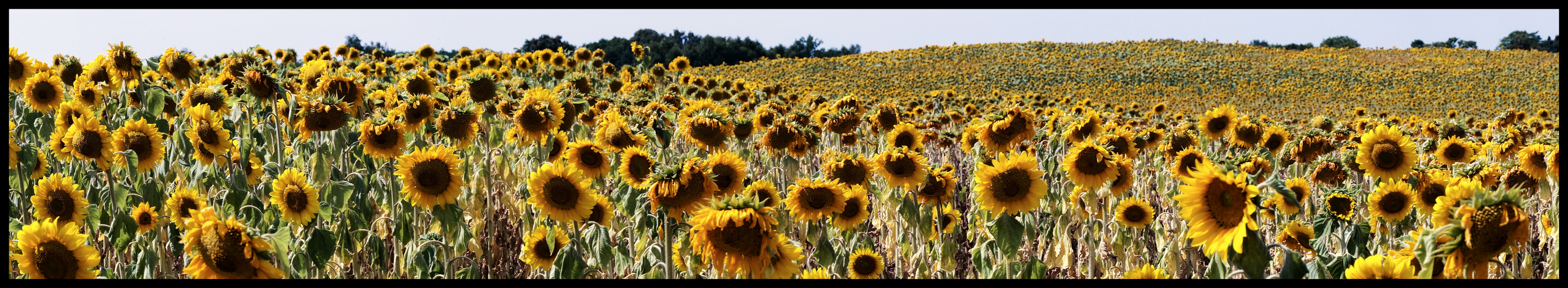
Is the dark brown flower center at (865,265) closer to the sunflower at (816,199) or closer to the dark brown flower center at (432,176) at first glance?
the sunflower at (816,199)

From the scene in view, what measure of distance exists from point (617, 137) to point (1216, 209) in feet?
10.1

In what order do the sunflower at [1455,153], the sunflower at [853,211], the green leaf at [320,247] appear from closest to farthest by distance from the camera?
the green leaf at [320,247]
the sunflower at [853,211]
the sunflower at [1455,153]

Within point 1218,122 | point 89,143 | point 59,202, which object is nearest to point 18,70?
point 89,143

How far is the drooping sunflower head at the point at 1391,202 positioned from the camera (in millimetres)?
3643

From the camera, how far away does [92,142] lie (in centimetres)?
360

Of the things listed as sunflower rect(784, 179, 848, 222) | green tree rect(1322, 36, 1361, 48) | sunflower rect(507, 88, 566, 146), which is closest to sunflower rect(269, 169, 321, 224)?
sunflower rect(507, 88, 566, 146)

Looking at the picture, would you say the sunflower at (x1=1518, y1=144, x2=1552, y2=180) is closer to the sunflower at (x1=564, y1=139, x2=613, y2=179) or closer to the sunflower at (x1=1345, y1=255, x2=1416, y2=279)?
the sunflower at (x1=1345, y1=255, x2=1416, y2=279)

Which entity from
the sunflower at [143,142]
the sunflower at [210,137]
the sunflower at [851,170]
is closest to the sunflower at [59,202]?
the sunflower at [143,142]

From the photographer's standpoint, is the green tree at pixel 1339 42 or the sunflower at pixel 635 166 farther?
the green tree at pixel 1339 42

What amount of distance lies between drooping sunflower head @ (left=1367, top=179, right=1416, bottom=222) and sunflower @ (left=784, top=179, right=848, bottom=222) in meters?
2.28

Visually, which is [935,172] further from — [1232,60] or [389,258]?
[1232,60]

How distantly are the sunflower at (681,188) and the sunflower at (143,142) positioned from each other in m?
2.78

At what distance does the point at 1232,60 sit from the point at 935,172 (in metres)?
44.3

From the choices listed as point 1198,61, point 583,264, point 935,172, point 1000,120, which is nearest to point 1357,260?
point 935,172
